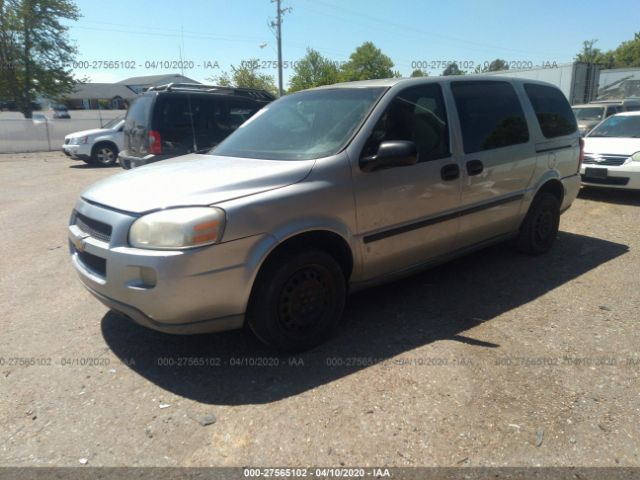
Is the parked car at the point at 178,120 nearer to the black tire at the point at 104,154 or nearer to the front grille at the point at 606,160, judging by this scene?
the front grille at the point at 606,160

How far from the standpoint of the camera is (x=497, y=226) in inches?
171

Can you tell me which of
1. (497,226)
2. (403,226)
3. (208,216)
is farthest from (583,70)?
(208,216)

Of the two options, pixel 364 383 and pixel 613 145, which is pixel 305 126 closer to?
pixel 364 383

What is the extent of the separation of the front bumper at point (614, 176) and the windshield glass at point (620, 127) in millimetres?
1164

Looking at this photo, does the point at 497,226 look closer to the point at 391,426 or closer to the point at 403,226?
the point at 403,226

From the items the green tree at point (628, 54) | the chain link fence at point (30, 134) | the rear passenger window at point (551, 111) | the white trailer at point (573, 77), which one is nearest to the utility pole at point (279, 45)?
the chain link fence at point (30, 134)

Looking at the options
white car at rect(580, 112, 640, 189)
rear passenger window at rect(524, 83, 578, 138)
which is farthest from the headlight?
white car at rect(580, 112, 640, 189)

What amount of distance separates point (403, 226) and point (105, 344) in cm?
232

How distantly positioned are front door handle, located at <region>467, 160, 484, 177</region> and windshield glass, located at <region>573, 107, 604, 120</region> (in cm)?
1373

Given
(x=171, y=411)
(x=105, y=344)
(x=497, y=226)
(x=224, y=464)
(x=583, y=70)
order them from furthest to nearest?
(x=583, y=70) → (x=497, y=226) → (x=105, y=344) → (x=171, y=411) → (x=224, y=464)

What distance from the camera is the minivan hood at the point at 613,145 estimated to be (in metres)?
7.67

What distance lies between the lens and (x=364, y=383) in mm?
2777

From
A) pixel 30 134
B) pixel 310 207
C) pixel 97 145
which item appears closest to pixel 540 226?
pixel 310 207

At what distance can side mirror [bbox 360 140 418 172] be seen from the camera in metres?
3.09
